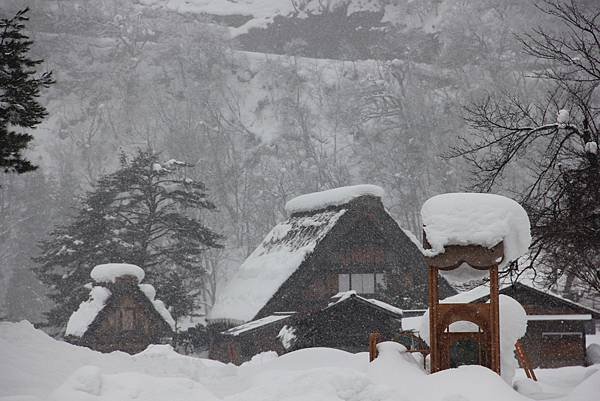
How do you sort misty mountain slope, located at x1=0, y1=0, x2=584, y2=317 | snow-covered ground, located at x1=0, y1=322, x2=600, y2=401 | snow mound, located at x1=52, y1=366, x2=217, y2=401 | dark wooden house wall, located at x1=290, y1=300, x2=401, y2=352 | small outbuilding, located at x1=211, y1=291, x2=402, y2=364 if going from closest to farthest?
snow-covered ground, located at x1=0, y1=322, x2=600, y2=401
snow mound, located at x1=52, y1=366, x2=217, y2=401
small outbuilding, located at x1=211, y1=291, x2=402, y2=364
dark wooden house wall, located at x1=290, y1=300, x2=401, y2=352
misty mountain slope, located at x1=0, y1=0, x2=584, y2=317

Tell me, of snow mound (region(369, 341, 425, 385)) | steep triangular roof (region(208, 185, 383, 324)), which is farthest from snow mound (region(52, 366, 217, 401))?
steep triangular roof (region(208, 185, 383, 324))

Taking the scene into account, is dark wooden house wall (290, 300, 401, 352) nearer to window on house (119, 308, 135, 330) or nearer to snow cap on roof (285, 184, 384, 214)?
snow cap on roof (285, 184, 384, 214)

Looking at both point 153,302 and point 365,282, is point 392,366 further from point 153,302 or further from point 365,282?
point 153,302

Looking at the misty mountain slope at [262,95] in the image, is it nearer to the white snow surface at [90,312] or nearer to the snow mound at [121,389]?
the white snow surface at [90,312]

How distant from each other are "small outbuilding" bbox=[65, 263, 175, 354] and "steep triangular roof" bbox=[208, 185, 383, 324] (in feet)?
9.81

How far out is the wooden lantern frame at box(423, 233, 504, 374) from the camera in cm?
1124

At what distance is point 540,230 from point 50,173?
58.0 meters

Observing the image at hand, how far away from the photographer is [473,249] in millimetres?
11250

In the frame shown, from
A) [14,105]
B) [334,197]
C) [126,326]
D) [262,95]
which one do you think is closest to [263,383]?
[14,105]

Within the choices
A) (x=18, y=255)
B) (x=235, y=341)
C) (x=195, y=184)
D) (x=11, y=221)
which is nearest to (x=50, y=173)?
(x=11, y=221)

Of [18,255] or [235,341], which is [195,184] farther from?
[18,255]

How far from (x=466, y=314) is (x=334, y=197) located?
18943 mm

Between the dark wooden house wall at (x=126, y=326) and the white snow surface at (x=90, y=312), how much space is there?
173mm

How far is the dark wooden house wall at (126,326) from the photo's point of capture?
27234mm
